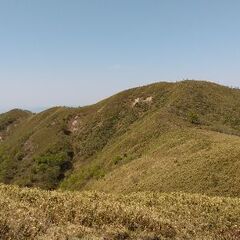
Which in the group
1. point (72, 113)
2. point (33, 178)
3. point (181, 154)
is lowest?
point (33, 178)

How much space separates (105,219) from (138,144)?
155 ft

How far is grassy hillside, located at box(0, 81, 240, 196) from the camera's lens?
39969mm

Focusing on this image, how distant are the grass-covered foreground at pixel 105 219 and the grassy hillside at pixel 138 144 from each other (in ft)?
47.6

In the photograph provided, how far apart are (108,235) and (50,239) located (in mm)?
2475

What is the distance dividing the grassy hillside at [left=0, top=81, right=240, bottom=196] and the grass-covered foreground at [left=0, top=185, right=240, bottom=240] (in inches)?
571

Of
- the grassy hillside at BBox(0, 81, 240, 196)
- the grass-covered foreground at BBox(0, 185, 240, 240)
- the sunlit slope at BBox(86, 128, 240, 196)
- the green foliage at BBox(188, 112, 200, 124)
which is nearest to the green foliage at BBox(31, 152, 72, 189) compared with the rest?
the grassy hillside at BBox(0, 81, 240, 196)

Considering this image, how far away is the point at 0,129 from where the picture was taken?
4998 inches

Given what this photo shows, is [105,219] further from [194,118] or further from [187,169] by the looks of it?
[194,118]

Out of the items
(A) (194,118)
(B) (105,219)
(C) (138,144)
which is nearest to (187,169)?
(C) (138,144)

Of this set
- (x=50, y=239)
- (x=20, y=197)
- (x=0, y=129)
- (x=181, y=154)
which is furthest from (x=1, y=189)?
(x=0, y=129)

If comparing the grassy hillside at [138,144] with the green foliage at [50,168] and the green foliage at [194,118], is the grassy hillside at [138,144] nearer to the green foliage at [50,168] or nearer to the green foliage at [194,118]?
the green foliage at [194,118]

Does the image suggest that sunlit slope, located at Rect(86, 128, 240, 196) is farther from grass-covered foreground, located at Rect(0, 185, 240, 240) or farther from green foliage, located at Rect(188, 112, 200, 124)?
grass-covered foreground, located at Rect(0, 185, 240, 240)

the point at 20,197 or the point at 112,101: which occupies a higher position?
the point at 112,101

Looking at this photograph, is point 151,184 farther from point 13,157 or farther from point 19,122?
point 19,122
